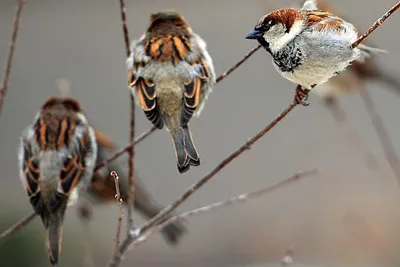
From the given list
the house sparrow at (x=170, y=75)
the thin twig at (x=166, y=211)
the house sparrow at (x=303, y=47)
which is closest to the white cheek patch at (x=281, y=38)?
the house sparrow at (x=303, y=47)

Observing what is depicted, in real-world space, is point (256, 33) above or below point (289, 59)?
above

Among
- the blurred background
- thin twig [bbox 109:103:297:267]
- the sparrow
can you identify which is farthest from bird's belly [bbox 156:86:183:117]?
the blurred background

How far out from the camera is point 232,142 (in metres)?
8.35

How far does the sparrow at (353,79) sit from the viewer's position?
478cm

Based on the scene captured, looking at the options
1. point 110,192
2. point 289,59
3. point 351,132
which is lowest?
point 351,132

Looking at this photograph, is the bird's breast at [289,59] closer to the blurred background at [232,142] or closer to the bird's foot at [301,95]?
the bird's foot at [301,95]

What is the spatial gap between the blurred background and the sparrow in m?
1.76

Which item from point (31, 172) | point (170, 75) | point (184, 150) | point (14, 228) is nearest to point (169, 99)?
point (170, 75)

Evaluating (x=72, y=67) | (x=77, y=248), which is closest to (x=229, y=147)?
(x=72, y=67)

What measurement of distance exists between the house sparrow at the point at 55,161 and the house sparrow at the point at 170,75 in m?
0.39

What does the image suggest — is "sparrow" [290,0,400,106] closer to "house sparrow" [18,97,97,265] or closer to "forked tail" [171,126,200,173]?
"house sparrow" [18,97,97,265]

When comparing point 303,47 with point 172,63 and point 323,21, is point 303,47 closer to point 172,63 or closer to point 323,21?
point 323,21

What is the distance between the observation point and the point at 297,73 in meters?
2.28

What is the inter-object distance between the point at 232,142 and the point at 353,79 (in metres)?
3.40
